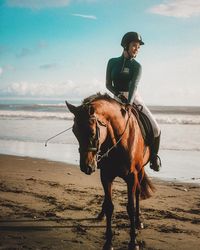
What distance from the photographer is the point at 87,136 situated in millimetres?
4043

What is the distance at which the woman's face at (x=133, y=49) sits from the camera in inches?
221

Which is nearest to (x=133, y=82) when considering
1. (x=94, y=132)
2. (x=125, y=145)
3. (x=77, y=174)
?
(x=125, y=145)

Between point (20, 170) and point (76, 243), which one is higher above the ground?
point (76, 243)

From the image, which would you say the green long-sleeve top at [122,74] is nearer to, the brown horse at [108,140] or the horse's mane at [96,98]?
the brown horse at [108,140]

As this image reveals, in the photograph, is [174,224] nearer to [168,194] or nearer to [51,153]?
[168,194]

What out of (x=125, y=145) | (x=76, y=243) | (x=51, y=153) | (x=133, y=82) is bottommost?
(x=51, y=153)

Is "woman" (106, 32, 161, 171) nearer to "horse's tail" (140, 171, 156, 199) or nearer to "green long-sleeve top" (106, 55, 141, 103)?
"green long-sleeve top" (106, 55, 141, 103)

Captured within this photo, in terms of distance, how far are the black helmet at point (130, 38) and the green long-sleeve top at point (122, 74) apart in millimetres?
220

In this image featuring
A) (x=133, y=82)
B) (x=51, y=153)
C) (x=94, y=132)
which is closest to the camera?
(x=94, y=132)

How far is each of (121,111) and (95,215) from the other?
8.54 feet

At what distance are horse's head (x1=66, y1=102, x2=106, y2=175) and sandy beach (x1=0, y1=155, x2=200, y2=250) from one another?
1.65m

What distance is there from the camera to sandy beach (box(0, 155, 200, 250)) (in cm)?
525

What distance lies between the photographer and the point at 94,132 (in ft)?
13.4

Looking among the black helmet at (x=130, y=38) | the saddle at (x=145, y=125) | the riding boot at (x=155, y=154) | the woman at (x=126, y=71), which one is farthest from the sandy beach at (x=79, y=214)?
the black helmet at (x=130, y=38)
